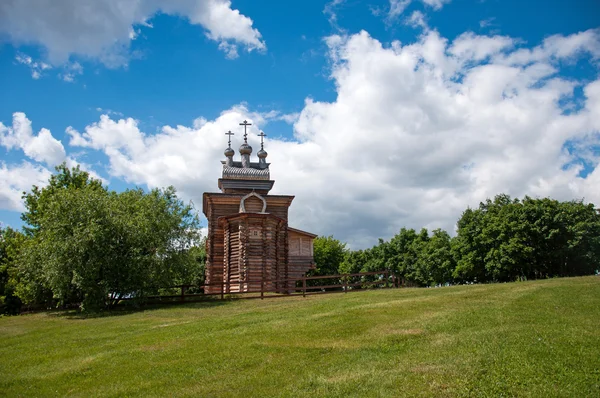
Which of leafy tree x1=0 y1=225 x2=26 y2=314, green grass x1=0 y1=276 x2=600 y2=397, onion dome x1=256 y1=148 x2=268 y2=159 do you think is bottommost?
green grass x1=0 y1=276 x2=600 y2=397

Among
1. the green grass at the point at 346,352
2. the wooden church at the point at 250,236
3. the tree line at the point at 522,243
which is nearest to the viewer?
the green grass at the point at 346,352

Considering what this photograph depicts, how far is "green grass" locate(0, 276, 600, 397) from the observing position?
10.1 metres

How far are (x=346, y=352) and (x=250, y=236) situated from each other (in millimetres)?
26974

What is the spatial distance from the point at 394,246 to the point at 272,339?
189 feet

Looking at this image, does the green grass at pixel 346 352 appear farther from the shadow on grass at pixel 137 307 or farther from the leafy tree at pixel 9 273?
the leafy tree at pixel 9 273

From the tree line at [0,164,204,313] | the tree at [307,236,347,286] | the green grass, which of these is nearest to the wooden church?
the tree line at [0,164,204,313]

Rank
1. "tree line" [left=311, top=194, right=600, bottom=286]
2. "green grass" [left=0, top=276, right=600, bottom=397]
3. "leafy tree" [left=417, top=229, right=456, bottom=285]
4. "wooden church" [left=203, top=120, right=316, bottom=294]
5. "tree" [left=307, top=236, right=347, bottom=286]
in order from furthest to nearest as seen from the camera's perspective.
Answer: "tree" [left=307, top=236, right=347, bottom=286] < "leafy tree" [left=417, top=229, right=456, bottom=285] < "tree line" [left=311, top=194, right=600, bottom=286] < "wooden church" [left=203, top=120, right=316, bottom=294] < "green grass" [left=0, top=276, right=600, bottom=397]

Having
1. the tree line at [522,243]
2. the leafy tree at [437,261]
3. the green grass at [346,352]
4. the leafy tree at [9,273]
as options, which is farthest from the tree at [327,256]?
the green grass at [346,352]

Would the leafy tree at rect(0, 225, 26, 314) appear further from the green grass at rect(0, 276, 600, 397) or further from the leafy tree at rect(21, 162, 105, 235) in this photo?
the green grass at rect(0, 276, 600, 397)

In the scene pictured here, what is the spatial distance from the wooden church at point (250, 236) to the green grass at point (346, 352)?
12.1m

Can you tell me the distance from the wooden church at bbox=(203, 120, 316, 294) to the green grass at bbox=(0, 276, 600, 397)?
12.1 metres

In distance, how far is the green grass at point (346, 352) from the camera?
33.2 feet

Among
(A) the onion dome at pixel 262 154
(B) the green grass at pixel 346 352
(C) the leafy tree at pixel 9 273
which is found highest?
(A) the onion dome at pixel 262 154

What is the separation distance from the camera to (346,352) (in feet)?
42.5
